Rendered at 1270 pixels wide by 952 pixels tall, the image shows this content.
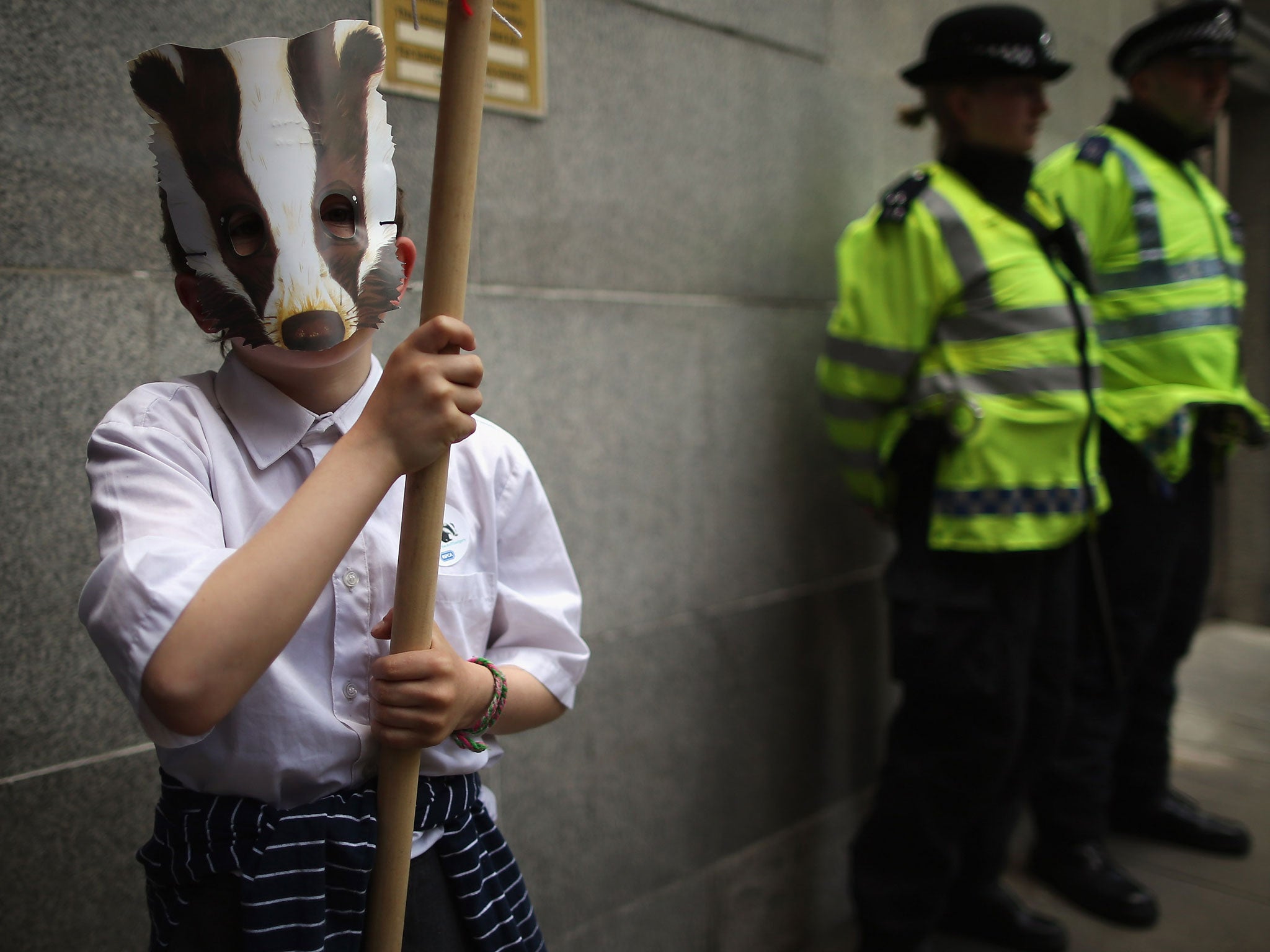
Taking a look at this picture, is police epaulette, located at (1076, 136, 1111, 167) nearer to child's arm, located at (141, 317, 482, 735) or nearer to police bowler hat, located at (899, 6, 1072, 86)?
police bowler hat, located at (899, 6, 1072, 86)

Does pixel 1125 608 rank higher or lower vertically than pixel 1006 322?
lower

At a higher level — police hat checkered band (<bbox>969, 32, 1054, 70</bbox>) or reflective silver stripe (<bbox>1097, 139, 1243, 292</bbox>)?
police hat checkered band (<bbox>969, 32, 1054, 70</bbox>)

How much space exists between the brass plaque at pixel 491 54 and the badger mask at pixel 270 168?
2.82ft

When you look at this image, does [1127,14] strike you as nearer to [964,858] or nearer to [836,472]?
[836,472]

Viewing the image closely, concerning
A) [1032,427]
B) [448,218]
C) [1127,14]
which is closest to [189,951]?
[448,218]

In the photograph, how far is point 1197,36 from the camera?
9.86 feet

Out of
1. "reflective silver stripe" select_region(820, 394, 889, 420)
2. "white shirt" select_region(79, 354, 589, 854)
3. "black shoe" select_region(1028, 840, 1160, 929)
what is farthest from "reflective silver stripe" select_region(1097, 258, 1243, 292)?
"white shirt" select_region(79, 354, 589, 854)

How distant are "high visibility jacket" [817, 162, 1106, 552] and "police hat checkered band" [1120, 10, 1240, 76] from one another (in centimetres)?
97

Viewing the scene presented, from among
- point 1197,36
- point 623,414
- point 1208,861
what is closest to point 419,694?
point 623,414

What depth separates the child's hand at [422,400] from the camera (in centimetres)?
106

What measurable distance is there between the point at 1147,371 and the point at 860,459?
93 cm

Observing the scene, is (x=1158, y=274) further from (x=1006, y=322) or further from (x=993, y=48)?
(x=993, y=48)

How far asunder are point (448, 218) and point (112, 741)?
1.22 m

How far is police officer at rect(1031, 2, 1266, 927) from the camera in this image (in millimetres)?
2930
